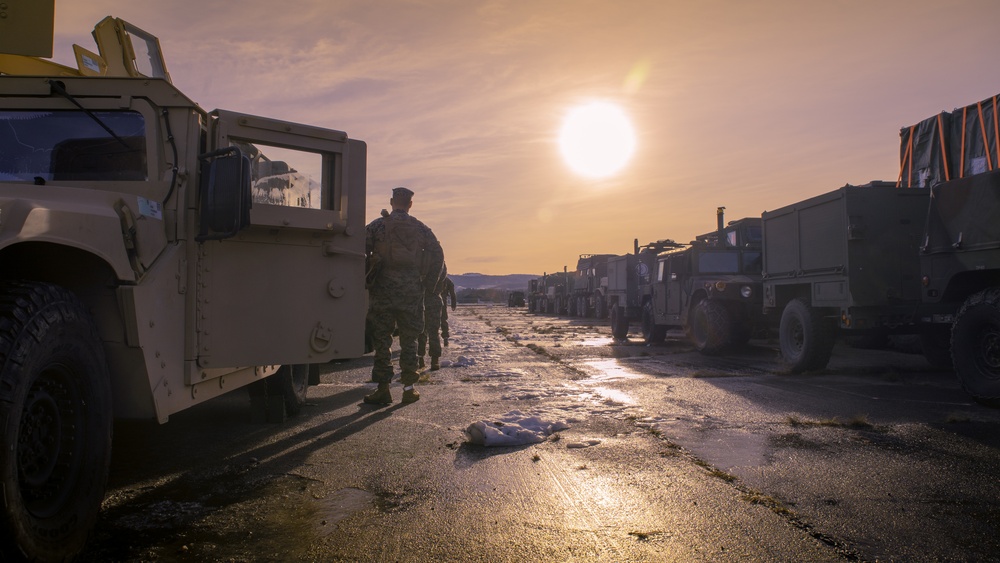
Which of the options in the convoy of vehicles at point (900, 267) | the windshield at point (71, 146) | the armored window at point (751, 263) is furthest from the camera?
the armored window at point (751, 263)

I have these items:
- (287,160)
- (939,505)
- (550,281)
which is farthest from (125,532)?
(550,281)

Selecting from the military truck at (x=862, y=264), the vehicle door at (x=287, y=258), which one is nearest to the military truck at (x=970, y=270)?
the military truck at (x=862, y=264)

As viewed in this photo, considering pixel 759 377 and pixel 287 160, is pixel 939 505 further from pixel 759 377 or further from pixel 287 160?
pixel 759 377

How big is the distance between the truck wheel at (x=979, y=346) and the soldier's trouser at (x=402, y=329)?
17.1 ft

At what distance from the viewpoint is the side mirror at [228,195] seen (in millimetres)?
3758

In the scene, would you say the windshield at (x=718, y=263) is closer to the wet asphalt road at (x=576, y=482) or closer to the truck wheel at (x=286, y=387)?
the wet asphalt road at (x=576, y=482)

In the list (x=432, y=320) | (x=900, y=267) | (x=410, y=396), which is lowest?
(x=410, y=396)

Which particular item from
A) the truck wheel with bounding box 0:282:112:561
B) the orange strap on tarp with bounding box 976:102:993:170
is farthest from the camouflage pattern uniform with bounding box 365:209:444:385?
the orange strap on tarp with bounding box 976:102:993:170

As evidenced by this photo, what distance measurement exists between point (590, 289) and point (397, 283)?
81.6 feet

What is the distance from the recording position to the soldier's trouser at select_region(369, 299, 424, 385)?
282 inches

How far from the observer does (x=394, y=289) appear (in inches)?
282

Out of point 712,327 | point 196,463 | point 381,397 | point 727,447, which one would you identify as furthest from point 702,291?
point 196,463

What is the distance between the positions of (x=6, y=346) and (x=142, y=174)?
176cm

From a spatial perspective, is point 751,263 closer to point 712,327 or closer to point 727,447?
point 712,327
